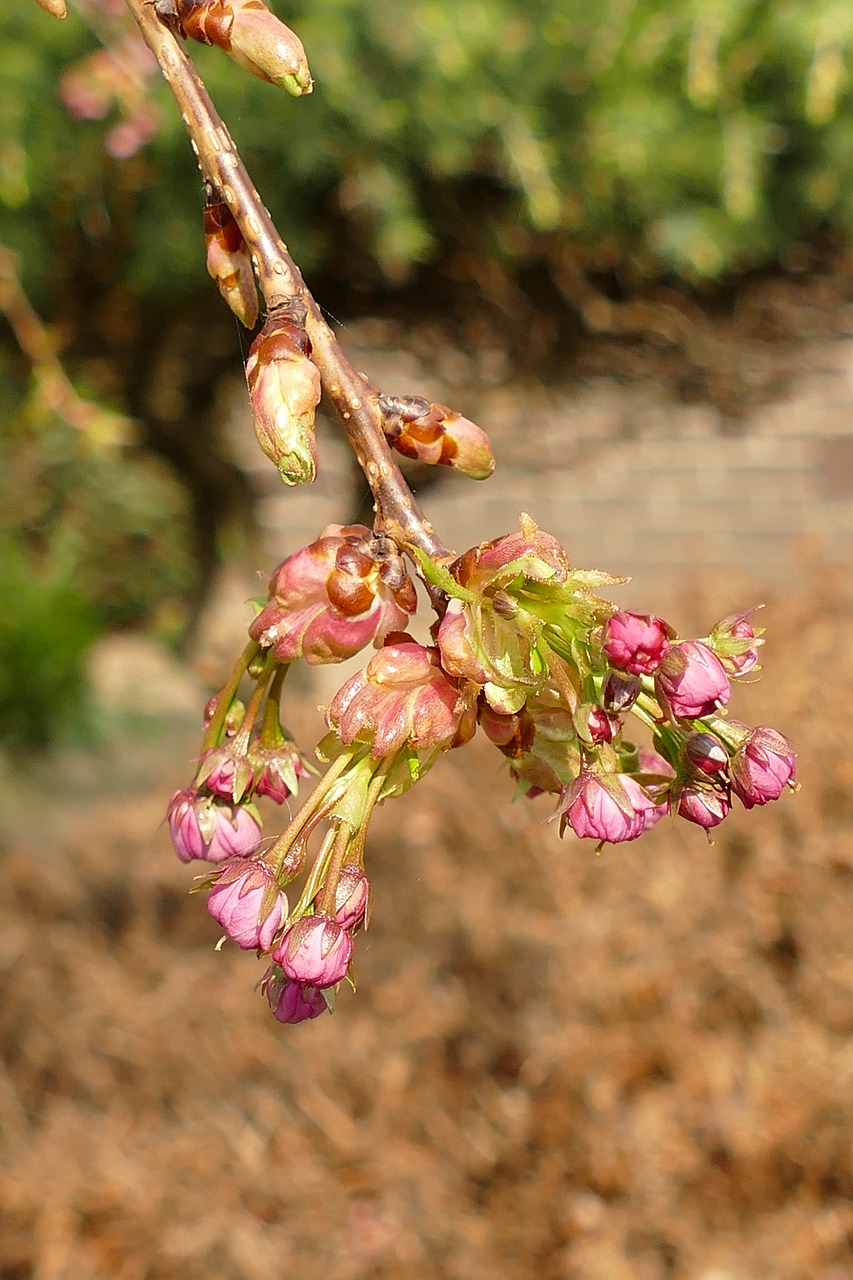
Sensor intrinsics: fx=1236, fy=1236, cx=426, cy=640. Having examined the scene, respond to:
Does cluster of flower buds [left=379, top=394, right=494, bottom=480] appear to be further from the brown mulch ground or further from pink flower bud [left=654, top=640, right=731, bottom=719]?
the brown mulch ground

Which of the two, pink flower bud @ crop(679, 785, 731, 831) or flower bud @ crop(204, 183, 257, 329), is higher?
flower bud @ crop(204, 183, 257, 329)

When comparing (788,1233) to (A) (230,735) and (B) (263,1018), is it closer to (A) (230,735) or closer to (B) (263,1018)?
(B) (263,1018)

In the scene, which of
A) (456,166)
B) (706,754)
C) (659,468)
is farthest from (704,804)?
(659,468)

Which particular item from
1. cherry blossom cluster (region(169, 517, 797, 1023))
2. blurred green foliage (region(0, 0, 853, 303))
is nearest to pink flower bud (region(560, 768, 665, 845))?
cherry blossom cluster (region(169, 517, 797, 1023))

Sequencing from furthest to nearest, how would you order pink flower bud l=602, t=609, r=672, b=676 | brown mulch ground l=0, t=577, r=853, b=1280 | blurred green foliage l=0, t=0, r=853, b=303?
1. blurred green foliage l=0, t=0, r=853, b=303
2. brown mulch ground l=0, t=577, r=853, b=1280
3. pink flower bud l=602, t=609, r=672, b=676

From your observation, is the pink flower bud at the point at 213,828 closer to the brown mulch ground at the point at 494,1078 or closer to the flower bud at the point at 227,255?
the flower bud at the point at 227,255

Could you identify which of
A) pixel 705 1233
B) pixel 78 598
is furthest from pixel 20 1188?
pixel 78 598

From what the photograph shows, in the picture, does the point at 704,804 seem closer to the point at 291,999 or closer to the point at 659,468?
the point at 291,999

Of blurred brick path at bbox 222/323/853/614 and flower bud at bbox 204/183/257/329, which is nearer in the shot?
flower bud at bbox 204/183/257/329

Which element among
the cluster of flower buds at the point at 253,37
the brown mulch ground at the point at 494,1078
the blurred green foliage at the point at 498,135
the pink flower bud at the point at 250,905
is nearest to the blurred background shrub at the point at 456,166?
the blurred green foliage at the point at 498,135
